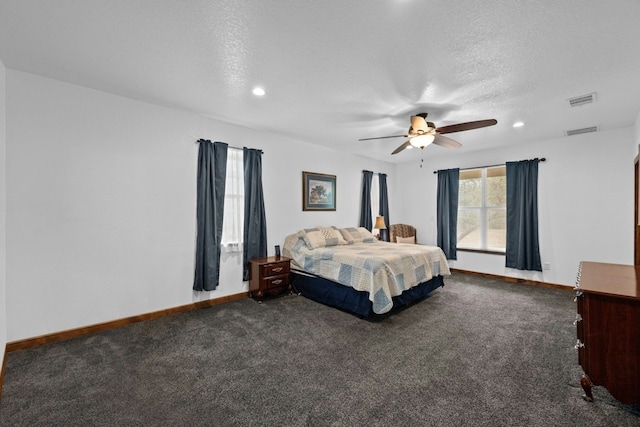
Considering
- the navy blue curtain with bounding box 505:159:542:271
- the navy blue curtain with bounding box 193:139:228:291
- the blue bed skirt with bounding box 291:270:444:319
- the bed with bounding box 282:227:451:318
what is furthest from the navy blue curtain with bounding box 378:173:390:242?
the navy blue curtain with bounding box 193:139:228:291

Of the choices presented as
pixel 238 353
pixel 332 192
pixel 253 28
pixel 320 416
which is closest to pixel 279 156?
pixel 332 192

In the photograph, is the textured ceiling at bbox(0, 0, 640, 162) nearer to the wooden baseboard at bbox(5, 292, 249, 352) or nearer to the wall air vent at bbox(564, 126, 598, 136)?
the wall air vent at bbox(564, 126, 598, 136)

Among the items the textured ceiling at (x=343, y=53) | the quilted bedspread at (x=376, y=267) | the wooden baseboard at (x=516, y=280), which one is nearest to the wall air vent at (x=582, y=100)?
the textured ceiling at (x=343, y=53)

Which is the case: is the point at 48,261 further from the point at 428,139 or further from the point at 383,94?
the point at 428,139

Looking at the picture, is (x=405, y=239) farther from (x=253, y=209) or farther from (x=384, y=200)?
(x=253, y=209)

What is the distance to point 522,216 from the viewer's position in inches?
185

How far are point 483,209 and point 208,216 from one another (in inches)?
205

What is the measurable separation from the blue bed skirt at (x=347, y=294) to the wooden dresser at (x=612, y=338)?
1.85 metres

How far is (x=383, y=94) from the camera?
285 centimetres

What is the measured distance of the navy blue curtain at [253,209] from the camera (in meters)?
3.99

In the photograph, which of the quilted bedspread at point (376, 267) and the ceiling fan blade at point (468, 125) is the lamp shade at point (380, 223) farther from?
the ceiling fan blade at point (468, 125)

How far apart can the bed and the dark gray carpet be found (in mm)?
262

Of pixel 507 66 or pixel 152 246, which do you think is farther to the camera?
pixel 152 246

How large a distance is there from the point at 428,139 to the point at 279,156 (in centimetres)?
236
